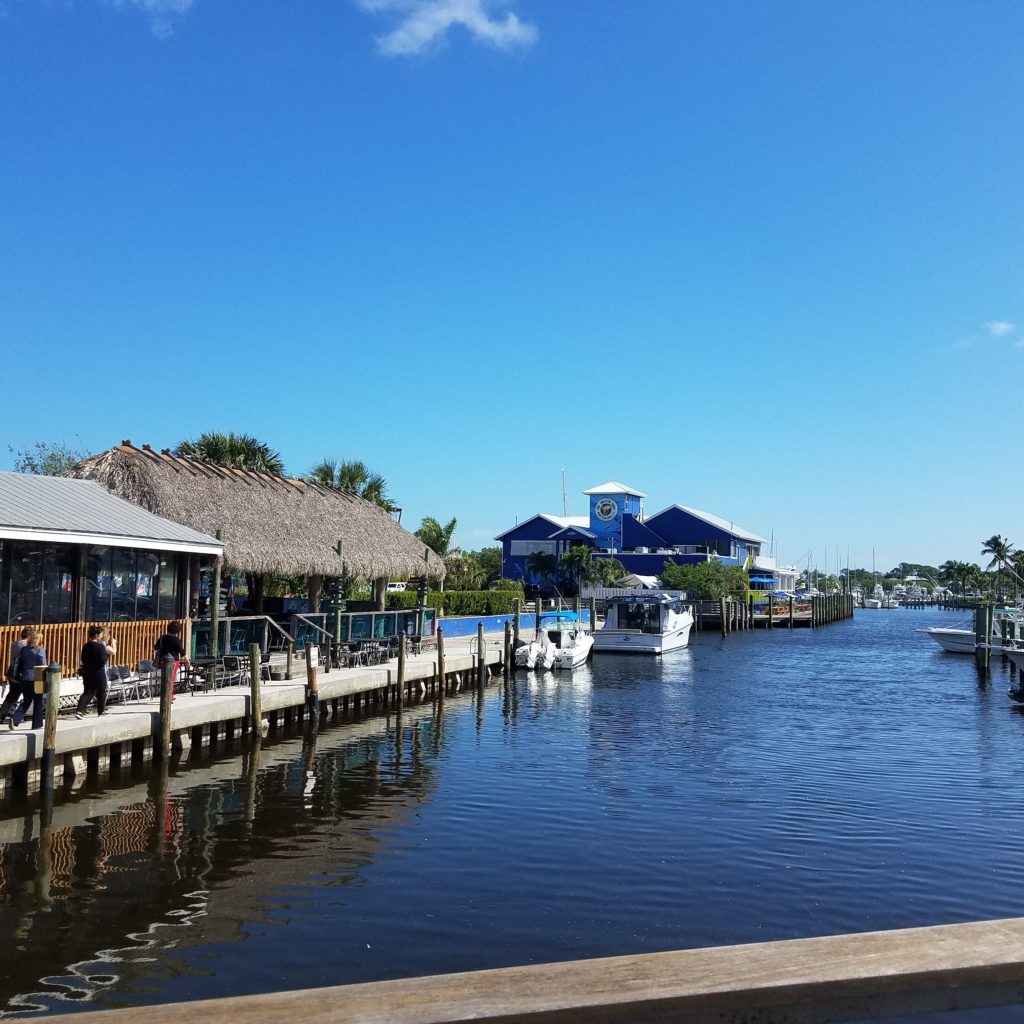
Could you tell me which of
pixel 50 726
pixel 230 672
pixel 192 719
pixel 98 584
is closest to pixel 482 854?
pixel 50 726

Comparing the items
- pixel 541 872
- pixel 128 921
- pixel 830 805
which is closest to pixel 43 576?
pixel 128 921

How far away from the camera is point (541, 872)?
12.7 meters

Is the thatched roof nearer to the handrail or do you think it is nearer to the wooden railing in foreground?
the handrail

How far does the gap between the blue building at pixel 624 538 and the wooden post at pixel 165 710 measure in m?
70.2

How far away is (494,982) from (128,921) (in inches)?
372

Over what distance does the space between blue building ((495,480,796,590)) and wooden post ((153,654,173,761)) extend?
70.2m

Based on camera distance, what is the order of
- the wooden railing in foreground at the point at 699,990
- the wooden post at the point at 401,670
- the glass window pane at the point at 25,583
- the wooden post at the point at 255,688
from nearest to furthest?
the wooden railing in foreground at the point at 699,990 → the glass window pane at the point at 25,583 → the wooden post at the point at 255,688 → the wooden post at the point at 401,670

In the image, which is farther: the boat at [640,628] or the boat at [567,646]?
the boat at [640,628]

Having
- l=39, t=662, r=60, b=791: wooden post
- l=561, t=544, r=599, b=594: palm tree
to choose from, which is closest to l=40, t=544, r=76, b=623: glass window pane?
l=39, t=662, r=60, b=791: wooden post

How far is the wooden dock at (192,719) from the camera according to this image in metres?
15.6

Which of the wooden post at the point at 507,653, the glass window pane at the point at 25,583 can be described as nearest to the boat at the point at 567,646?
the wooden post at the point at 507,653

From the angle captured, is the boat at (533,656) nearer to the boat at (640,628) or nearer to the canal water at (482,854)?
the boat at (640,628)

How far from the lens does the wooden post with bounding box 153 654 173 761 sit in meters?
17.5

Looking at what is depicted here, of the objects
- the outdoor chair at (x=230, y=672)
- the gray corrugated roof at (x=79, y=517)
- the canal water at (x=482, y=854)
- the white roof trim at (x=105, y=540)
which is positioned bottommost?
the canal water at (x=482, y=854)
